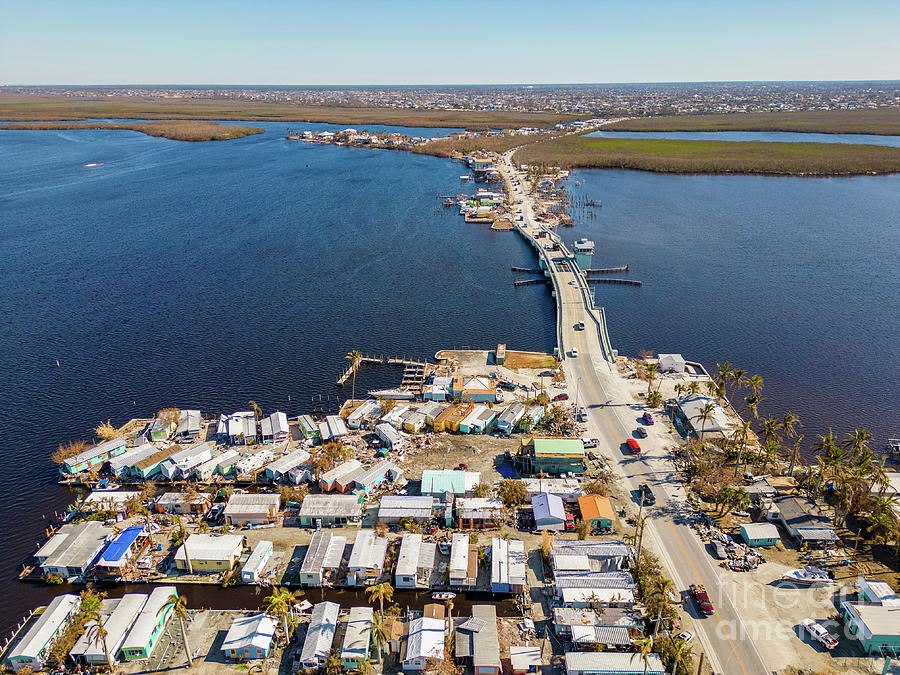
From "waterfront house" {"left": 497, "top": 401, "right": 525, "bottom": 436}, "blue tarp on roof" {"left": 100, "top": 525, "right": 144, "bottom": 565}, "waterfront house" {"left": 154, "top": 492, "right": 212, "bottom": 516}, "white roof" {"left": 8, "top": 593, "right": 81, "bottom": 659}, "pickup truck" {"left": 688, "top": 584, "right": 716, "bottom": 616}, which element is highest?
"waterfront house" {"left": 497, "top": 401, "right": 525, "bottom": 436}

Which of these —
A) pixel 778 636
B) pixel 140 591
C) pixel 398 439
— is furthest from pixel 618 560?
pixel 140 591

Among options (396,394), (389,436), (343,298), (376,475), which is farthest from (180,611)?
(343,298)

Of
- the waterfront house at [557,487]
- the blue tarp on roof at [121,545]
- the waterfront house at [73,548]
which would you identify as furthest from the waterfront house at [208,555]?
the waterfront house at [557,487]

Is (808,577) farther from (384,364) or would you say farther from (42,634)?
(42,634)

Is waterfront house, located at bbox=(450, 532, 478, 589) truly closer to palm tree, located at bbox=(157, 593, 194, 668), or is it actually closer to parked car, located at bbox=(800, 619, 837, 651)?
palm tree, located at bbox=(157, 593, 194, 668)

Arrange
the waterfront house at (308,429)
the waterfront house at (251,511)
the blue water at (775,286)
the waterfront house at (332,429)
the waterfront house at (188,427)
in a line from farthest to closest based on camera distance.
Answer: the blue water at (775,286)
the waterfront house at (188,427)
the waterfront house at (308,429)
the waterfront house at (332,429)
the waterfront house at (251,511)

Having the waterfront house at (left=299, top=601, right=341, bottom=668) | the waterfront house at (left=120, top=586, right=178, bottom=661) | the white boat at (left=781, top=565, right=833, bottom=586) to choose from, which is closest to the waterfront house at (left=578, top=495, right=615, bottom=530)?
the white boat at (left=781, top=565, right=833, bottom=586)

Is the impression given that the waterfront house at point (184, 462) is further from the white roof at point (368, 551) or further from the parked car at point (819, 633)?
the parked car at point (819, 633)
